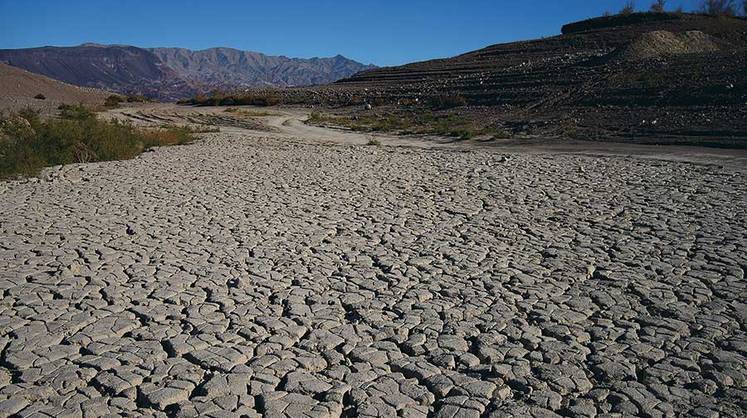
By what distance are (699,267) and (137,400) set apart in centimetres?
554

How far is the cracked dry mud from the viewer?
3.95 meters

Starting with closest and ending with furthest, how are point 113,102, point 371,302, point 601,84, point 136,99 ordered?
point 371,302
point 601,84
point 113,102
point 136,99

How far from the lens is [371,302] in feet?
18.1

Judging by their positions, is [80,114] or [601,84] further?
[601,84]

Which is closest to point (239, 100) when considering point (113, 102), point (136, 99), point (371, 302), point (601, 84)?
point (136, 99)

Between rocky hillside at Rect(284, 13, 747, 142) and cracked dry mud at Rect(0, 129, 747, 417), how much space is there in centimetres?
1229

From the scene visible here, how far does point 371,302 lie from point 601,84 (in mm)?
27221

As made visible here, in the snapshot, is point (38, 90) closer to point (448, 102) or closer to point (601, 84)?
point (448, 102)

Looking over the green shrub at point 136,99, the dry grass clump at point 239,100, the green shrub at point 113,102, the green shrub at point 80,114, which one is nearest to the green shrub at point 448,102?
the dry grass clump at point 239,100

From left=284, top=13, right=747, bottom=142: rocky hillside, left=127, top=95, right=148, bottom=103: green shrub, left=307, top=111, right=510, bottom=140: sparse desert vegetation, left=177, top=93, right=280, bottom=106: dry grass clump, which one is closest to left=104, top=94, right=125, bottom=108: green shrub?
left=127, top=95, right=148, bottom=103: green shrub

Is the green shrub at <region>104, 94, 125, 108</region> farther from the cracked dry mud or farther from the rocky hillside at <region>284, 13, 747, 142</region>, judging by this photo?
the cracked dry mud

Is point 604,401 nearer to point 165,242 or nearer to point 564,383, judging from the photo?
point 564,383

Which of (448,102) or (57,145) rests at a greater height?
(448,102)

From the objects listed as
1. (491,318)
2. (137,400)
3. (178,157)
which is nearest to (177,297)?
(137,400)
